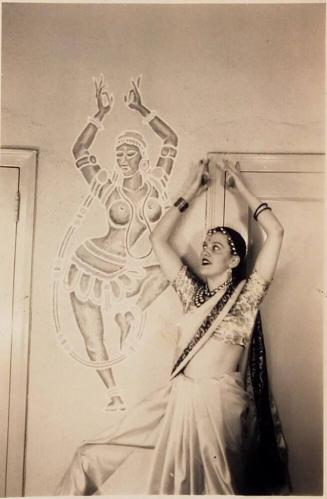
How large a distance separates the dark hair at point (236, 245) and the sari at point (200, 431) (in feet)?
0.12

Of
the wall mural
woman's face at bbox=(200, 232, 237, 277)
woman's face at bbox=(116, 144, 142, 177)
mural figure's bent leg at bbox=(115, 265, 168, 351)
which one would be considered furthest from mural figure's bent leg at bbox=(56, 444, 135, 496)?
woman's face at bbox=(116, 144, 142, 177)

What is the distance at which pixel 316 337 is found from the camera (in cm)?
188

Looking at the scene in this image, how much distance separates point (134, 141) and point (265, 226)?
1.62ft

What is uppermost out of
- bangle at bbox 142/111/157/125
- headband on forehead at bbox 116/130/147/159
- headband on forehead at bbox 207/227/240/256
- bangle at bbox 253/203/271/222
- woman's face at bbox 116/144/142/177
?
bangle at bbox 142/111/157/125

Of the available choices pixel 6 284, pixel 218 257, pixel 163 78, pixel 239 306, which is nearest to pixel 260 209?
pixel 218 257

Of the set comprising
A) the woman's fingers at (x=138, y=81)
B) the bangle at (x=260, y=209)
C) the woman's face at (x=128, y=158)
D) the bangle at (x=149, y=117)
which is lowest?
the bangle at (x=260, y=209)

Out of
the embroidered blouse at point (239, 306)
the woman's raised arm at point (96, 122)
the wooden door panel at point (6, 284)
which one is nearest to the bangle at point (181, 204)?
the embroidered blouse at point (239, 306)

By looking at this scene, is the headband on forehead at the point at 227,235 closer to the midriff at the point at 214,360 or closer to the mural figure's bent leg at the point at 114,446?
the midriff at the point at 214,360

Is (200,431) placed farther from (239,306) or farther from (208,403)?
(239,306)

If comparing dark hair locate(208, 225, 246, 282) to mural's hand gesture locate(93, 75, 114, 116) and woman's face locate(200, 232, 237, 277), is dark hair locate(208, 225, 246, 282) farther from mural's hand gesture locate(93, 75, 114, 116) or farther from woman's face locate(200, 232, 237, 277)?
mural's hand gesture locate(93, 75, 114, 116)

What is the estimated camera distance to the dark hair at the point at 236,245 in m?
1.85

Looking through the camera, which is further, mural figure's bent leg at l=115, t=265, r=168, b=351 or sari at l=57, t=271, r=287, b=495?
mural figure's bent leg at l=115, t=265, r=168, b=351

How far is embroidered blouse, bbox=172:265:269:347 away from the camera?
1821 mm

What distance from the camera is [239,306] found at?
1.84 meters
